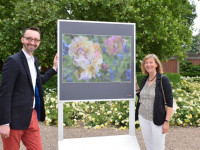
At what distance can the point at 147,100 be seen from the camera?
3.31 m

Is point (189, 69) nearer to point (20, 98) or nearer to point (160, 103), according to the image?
point (160, 103)

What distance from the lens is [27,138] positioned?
2684mm

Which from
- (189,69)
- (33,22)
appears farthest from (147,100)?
(189,69)

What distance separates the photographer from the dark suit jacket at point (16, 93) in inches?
93.9

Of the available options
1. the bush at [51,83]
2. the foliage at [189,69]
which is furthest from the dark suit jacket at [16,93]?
the foliage at [189,69]

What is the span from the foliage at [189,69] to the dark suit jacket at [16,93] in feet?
79.8

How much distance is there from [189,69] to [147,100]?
81.7 feet

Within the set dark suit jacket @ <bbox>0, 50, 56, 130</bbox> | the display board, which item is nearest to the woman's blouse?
the display board

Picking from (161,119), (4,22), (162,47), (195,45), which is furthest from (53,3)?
(195,45)

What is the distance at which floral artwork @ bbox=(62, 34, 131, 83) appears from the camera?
3.51m

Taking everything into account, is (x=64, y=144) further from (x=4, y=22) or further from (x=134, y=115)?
(x=4, y=22)

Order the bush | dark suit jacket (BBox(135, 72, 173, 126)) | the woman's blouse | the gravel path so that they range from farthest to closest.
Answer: the bush → the gravel path → the woman's blouse → dark suit jacket (BBox(135, 72, 173, 126))

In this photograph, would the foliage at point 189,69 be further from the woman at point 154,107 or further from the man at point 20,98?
the man at point 20,98

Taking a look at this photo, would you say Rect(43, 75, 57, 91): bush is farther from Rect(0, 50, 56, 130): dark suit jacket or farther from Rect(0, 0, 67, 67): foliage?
Rect(0, 50, 56, 130): dark suit jacket
